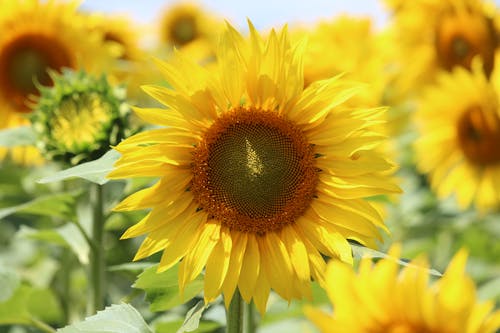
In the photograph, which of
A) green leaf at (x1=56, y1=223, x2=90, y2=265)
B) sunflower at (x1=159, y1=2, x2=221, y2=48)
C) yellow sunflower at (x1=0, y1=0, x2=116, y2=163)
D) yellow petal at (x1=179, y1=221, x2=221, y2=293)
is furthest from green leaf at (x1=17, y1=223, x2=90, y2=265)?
sunflower at (x1=159, y1=2, x2=221, y2=48)

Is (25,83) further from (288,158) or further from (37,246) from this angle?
(288,158)

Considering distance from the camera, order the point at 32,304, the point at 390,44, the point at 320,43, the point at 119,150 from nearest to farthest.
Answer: the point at 119,150
the point at 32,304
the point at 320,43
the point at 390,44

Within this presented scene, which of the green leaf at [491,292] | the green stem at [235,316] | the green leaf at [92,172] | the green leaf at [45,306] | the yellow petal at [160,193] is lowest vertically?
the green leaf at [45,306]

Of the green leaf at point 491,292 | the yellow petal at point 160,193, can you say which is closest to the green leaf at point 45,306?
the yellow petal at point 160,193

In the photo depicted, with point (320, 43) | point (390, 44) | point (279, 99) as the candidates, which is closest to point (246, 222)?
point (279, 99)

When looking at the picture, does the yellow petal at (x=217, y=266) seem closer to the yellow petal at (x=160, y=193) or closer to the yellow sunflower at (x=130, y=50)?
the yellow petal at (x=160, y=193)

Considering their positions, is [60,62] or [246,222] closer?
[246,222]
